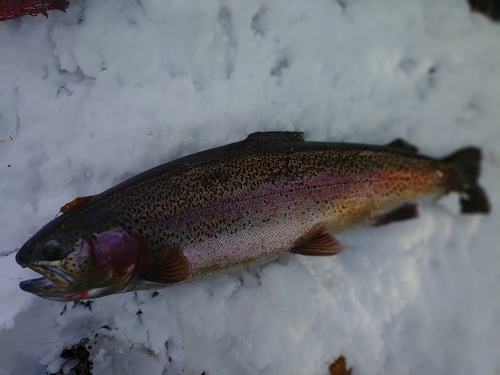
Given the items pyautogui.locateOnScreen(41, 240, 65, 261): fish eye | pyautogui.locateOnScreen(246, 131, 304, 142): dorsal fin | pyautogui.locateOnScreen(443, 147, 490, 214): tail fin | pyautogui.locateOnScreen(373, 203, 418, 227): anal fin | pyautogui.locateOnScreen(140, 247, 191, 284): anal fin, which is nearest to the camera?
pyautogui.locateOnScreen(41, 240, 65, 261): fish eye

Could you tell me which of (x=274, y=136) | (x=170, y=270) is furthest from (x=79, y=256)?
(x=274, y=136)

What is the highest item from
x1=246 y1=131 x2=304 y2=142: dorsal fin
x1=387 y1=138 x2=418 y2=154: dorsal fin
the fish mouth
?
x1=246 y1=131 x2=304 y2=142: dorsal fin

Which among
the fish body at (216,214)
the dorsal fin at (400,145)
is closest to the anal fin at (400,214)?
the fish body at (216,214)

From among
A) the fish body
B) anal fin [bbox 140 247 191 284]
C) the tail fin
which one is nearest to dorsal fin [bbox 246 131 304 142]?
the fish body

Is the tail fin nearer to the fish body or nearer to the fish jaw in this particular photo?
the fish body

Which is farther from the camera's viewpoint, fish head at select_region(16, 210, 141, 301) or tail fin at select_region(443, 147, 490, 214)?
tail fin at select_region(443, 147, 490, 214)

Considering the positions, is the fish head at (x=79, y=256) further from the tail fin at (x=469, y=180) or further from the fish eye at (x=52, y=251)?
the tail fin at (x=469, y=180)
